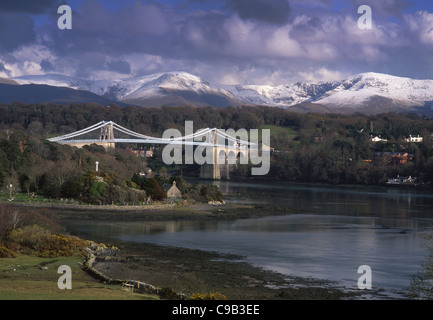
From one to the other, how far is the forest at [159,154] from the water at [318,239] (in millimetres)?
6369

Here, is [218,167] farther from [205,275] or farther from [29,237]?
[205,275]

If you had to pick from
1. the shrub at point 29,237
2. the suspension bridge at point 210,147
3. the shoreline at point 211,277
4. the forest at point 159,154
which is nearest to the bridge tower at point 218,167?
the suspension bridge at point 210,147

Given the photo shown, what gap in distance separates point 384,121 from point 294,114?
44.6 ft

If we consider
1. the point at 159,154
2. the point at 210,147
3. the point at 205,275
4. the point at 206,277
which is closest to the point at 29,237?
the point at 205,275

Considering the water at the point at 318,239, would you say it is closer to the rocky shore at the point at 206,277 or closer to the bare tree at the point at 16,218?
the rocky shore at the point at 206,277

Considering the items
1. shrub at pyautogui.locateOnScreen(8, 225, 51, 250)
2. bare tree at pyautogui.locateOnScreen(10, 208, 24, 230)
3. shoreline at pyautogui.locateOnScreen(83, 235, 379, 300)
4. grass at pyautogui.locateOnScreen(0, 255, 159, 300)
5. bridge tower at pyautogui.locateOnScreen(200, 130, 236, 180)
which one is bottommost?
shoreline at pyautogui.locateOnScreen(83, 235, 379, 300)

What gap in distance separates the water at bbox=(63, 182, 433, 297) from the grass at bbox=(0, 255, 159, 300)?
4.61 m

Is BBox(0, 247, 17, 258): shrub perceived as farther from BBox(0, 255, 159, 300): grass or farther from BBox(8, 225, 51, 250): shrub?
BBox(8, 225, 51, 250): shrub

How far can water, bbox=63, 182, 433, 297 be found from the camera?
587 inches

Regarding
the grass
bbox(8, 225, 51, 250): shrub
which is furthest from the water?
the grass

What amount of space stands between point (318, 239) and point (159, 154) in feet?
171

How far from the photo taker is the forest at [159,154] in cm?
2911
